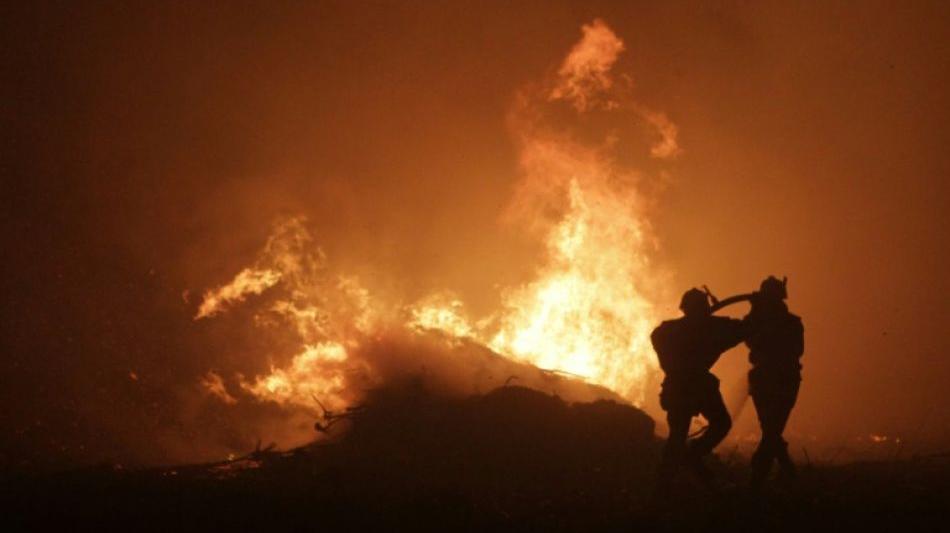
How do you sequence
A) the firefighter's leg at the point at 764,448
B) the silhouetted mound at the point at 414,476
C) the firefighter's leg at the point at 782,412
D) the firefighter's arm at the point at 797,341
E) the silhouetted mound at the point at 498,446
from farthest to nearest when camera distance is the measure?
1. the silhouetted mound at the point at 498,446
2. the firefighter's arm at the point at 797,341
3. the firefighter's leg at the point at 782,412
4. the firefighter's leg at the point at 764,448
5. the silhouetted mound at the point at 414,476

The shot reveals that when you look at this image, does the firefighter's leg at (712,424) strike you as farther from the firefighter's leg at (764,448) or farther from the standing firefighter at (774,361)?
the standing firefighter at (774,361)

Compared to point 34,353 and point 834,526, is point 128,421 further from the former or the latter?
point 834,526

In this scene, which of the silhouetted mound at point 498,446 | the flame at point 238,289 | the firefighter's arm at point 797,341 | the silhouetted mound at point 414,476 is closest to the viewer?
the silhouetted mound at point 414,476

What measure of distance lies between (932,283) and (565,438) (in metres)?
54.6

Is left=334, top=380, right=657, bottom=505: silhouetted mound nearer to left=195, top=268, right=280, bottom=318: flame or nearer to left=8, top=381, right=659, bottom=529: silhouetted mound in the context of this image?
left=8, top=381, right=659, bottom=529: silhouetted mound

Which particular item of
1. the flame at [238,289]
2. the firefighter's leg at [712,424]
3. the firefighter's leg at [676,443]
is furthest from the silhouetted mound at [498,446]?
the flame at [238,289]

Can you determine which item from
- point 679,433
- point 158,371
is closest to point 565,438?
point 679,433

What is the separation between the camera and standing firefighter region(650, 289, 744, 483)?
8.44 metres

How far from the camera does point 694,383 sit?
855 centimetres

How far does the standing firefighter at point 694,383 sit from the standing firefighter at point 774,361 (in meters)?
0.42

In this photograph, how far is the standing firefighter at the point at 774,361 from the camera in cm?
870

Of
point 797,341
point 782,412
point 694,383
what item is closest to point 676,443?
point 694,383

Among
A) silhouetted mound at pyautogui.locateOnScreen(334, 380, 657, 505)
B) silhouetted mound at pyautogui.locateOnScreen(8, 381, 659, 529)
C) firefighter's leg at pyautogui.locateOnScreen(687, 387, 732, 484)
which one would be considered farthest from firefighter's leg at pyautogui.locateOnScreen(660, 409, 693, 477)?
silhouetted mound at pyautogui.locateOnScreen(334, 380, 657, 505)

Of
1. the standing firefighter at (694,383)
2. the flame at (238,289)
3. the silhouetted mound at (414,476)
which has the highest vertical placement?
the flame at (238,289)
